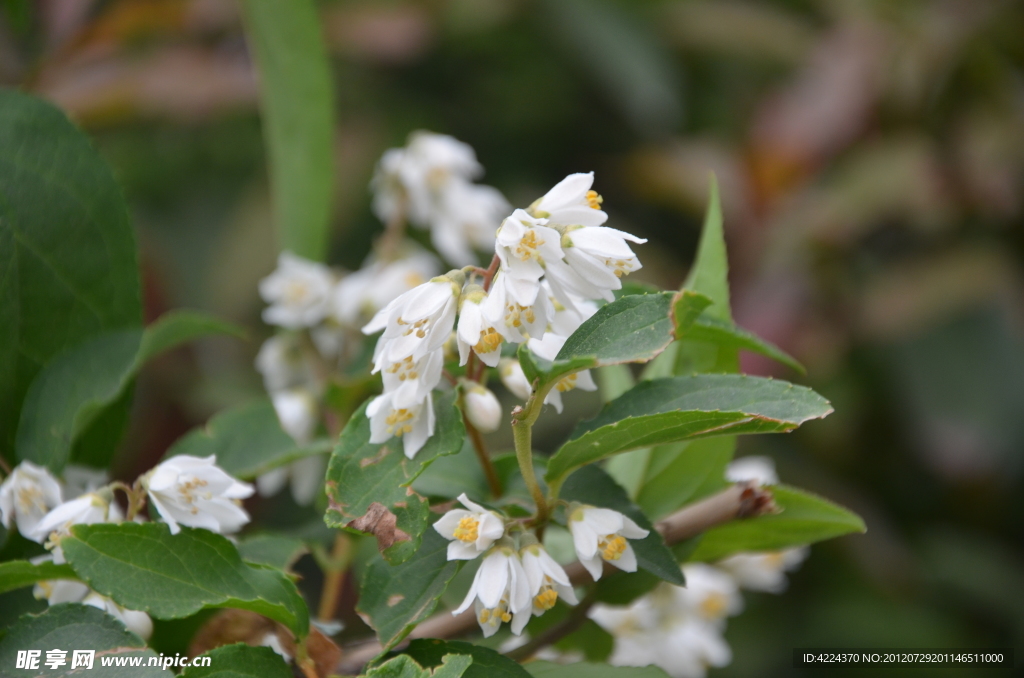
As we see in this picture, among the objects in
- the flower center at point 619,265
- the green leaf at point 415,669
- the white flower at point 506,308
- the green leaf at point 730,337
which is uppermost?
the flower center at point 619,265

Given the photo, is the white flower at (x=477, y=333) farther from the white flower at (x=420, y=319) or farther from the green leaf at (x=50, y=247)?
the green leaf at (x=50, y=247)

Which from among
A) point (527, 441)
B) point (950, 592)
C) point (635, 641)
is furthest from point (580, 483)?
point (950, 592)

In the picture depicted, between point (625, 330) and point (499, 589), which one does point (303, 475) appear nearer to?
point (499, 589)

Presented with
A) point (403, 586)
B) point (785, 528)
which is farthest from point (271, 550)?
point (785, 528)

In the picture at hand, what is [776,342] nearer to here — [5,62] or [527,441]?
[527,441]

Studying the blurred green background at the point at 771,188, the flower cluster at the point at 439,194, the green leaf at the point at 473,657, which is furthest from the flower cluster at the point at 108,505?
the blurred green background at the point at 771,188

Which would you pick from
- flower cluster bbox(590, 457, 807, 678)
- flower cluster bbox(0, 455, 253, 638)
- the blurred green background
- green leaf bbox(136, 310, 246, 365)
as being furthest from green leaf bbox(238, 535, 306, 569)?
the blurred green background
